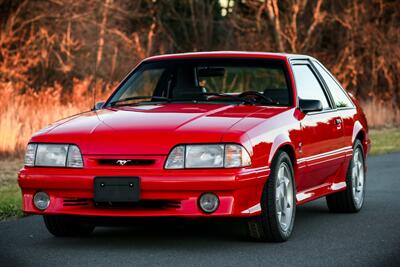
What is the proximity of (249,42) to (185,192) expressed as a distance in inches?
939

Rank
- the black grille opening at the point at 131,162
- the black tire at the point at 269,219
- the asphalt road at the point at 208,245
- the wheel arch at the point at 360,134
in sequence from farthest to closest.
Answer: the wheel arch at the point at 360,134, the black tire at the point at 269,219, the black grille opening at the point at 131,162, the asphalt road at the point at 208,245

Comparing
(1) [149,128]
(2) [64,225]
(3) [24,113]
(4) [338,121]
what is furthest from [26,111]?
(1) [149,128]

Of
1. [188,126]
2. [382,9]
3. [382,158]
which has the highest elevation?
[382,9]

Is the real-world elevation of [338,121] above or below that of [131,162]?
above

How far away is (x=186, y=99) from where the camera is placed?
9023 millimetres

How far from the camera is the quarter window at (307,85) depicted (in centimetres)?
952

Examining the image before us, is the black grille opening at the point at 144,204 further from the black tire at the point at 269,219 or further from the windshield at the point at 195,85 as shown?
the windshield at the point at 195,85

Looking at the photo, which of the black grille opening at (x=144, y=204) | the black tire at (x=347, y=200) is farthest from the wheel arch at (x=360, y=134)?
the black grille opening at (x=144, y=204)

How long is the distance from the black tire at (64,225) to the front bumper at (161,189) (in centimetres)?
55

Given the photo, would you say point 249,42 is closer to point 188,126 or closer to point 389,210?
point 389,210

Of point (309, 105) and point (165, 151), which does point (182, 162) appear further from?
point (309, 105)

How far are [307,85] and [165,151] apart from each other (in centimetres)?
260

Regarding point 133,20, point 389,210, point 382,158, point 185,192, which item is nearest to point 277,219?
point 185,192

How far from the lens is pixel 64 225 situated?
8461mm
